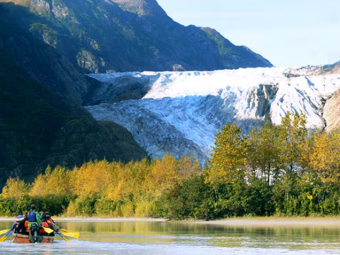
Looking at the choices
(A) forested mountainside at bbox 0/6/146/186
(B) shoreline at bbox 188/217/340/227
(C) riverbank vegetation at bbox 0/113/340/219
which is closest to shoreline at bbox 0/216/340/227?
(B) shoreline at bbox 188/217/340/227

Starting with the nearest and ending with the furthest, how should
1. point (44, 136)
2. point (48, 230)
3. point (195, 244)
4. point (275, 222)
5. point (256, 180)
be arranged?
1. point (195, 244)
2. point (48, 230)
3. point (275, 222)
4. point (256, 180)
5. point (44, 136)

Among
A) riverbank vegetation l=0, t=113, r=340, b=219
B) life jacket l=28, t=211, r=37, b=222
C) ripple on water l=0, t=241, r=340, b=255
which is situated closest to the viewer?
ripple on water l=0, t=241, r=340, b=255

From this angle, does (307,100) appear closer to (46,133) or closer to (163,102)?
(163,102)

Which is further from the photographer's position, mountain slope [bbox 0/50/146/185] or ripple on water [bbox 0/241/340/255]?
mountain slope [bbox 0/50/146/185]

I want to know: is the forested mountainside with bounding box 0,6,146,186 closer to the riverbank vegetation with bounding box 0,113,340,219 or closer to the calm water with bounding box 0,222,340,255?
the riverbank vegetation with bounding box 0,113,340,219

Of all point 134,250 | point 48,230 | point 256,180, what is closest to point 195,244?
point 134,250

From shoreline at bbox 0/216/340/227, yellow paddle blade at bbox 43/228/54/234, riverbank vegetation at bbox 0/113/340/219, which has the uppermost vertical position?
riverbank vegetation at bbox 0/113/340/219

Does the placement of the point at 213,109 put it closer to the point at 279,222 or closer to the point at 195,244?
the point at 279,222

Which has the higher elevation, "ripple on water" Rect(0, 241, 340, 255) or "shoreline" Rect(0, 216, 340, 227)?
"shoreline" Rect(0, 216, 340, 227)

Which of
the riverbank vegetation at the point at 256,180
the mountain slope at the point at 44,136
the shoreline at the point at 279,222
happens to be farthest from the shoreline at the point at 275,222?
the mountain slope at the point at 44,136

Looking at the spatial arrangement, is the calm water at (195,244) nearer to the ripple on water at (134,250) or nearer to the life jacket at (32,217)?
the ripple on water at (134,250)

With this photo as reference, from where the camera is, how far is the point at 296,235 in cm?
4247

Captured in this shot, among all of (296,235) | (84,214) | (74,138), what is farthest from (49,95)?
(296,235)

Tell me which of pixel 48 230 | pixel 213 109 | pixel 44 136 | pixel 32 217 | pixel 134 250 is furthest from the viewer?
pixel 213 109
